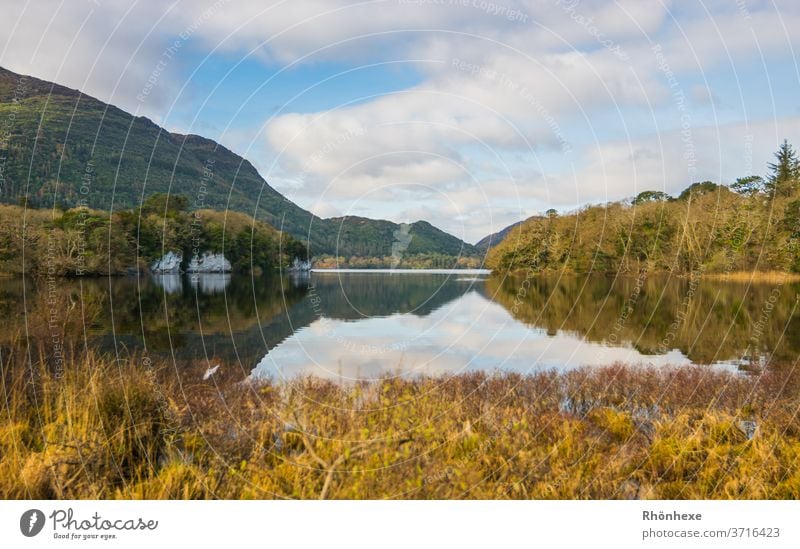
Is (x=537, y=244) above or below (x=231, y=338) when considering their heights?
above

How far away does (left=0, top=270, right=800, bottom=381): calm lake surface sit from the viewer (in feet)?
64.0

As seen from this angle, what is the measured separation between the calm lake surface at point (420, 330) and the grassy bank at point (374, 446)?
2.73 m

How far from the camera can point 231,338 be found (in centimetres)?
2527

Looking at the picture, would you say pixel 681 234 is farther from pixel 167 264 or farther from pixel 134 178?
pixel 134 178

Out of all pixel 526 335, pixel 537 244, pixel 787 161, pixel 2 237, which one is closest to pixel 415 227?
pixel 537 244

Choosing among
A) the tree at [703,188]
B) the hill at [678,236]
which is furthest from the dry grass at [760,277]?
the tree at [703,188]

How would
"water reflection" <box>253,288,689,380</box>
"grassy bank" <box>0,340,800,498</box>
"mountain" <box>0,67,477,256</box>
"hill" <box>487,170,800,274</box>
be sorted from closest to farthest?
"grassy bank" <box>0,340,800,498</box> → "water reflection" <box>253,288,689,380</box> → "hill" <box>487,170,800,274</box> → "mountain" <box>0,67,477,256</box>

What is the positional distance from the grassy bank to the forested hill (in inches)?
1084

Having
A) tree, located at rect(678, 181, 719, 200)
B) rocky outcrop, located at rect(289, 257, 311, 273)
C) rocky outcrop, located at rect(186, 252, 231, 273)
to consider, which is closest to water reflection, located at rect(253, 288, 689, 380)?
tree, located at rect(678, 181, 719, 200)

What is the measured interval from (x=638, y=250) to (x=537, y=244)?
15.1m

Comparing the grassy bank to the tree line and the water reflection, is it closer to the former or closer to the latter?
the water reflection

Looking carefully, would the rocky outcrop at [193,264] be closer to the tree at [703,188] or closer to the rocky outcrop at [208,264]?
the rocky outcrop at [208,264]

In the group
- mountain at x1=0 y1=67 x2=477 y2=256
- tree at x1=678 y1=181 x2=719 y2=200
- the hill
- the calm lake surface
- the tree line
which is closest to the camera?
the calm lake surface
